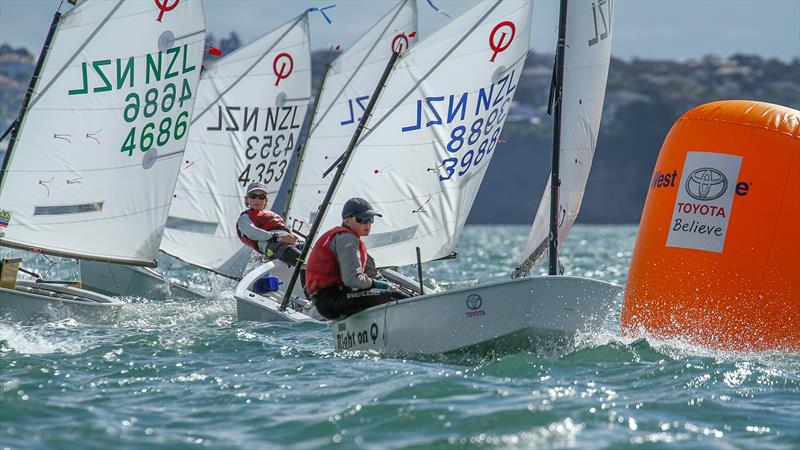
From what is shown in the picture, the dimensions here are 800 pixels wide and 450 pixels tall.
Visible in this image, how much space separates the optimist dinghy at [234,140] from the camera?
51.2 ft

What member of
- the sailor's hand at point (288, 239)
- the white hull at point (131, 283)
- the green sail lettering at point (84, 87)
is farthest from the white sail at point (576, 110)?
the white hull at point (131, 283)

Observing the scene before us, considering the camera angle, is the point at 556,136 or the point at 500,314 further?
the point at 556,136

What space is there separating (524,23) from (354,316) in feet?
13.1

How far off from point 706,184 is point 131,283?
7903mm

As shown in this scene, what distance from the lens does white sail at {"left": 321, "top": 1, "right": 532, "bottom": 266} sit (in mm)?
11164

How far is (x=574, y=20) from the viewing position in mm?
10305

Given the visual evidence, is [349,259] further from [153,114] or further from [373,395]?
[153,114]

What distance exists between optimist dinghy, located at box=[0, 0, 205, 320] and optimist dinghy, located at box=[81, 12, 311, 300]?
9.98 ft

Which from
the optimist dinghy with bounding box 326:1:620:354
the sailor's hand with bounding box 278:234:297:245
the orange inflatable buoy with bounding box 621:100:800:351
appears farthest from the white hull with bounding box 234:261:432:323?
the orange inflatable buoy with bounding box 621:100:800:351

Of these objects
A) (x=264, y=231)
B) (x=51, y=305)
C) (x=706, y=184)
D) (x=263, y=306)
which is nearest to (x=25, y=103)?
(x=51, y=305)

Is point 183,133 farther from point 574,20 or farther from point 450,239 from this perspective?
point 574,20

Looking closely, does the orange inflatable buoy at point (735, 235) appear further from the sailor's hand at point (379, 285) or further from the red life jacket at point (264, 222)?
the red life jacket at point (264, 222)

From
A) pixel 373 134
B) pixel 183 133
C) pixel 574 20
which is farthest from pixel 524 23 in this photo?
pixel 183 133

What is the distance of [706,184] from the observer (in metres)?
8.40
